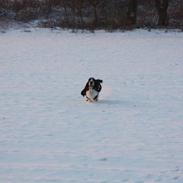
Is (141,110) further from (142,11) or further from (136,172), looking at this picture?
(142,11)

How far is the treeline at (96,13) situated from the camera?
32.0 m

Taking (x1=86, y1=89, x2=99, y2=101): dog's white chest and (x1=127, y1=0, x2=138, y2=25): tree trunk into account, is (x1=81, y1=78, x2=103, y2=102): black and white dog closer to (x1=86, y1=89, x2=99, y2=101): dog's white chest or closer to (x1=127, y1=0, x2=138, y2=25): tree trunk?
(x1=86, y1=89, x2=99, y2=101): dog's white chest

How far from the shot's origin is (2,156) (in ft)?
A: 25.3

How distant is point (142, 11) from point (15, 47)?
1496 cm

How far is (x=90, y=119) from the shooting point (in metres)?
10.3

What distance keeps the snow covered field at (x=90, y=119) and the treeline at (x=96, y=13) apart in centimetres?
1041

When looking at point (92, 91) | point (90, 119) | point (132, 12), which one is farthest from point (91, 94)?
point (132, 12)

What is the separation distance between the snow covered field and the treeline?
1041 centimetres

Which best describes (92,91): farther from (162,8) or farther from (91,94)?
(162,8)

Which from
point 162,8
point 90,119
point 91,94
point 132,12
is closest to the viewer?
point 90,119

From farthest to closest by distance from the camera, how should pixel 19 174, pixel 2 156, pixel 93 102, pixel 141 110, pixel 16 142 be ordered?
pixel 93 102 < pixel 141 110 < pixel 16 142 < pixel 2 156 < pixel 19 174

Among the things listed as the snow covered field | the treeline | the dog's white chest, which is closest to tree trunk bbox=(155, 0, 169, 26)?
the treeline

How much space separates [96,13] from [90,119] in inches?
942

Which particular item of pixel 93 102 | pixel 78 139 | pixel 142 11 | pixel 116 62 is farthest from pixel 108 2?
pixel 78 139
